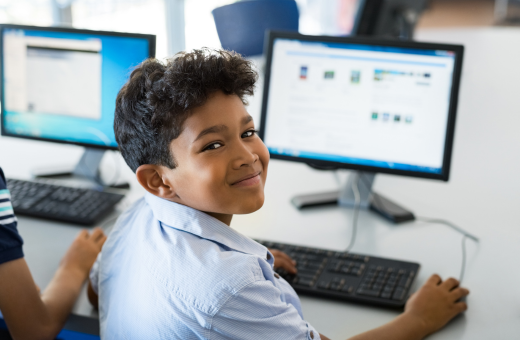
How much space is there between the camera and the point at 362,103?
1186 mm

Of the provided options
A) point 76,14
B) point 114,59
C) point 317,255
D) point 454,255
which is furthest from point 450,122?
point 76,14

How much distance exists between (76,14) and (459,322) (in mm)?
3618

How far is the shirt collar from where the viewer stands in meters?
0.73

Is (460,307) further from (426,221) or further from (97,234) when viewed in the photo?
(97,234)

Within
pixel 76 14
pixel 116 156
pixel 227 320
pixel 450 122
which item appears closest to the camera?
pixel 227 320

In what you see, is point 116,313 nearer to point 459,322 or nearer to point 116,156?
point 459,322

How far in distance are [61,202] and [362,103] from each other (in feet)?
2.61

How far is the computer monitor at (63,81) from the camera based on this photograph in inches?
50.0

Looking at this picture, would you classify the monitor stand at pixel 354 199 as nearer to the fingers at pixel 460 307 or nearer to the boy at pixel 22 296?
the fingers at pixel 460 307

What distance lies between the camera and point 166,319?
2.20 feet

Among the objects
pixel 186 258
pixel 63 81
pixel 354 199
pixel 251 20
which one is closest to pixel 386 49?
pixel 354 199

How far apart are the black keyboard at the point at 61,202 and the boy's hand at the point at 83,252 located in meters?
0.08

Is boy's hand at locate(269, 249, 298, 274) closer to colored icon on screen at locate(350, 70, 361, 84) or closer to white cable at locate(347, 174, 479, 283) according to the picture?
white cable at locate(347, 174, 479, 283)

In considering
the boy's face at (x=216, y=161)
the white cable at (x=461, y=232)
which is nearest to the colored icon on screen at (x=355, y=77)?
the white cable at (x=461, y=232)
